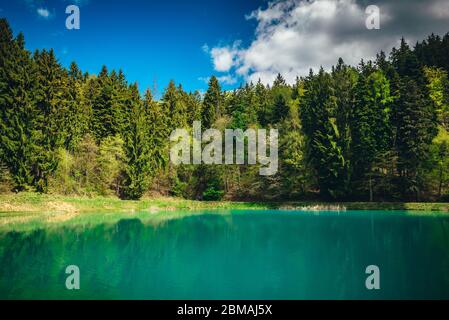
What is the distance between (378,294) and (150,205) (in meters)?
32.6

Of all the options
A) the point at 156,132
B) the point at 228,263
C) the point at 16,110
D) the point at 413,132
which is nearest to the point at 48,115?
the point at 16,110

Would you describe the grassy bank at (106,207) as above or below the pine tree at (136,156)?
below

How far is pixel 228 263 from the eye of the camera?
12500mm

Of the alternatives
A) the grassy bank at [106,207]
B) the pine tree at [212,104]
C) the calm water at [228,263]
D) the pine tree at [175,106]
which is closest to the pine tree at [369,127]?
the grassy bank at [106,207]

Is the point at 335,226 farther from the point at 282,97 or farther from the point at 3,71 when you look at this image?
the point at 3,71

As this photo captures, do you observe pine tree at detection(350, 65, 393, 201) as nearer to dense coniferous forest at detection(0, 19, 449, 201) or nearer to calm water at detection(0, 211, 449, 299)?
dense coniferous forest at detection(0, 19, 449, 201)

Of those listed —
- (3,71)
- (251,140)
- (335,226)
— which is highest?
(3,71)

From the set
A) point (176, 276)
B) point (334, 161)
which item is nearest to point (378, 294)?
point (176, 276)

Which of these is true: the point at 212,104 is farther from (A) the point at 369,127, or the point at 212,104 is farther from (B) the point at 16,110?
(B) the point at 16,110

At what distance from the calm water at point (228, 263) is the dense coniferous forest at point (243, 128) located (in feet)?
56.9

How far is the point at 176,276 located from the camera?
10719 mm

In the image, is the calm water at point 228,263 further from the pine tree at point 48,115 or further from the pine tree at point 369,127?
the pine tree at point 369,127

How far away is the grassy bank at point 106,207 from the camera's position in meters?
25.8
